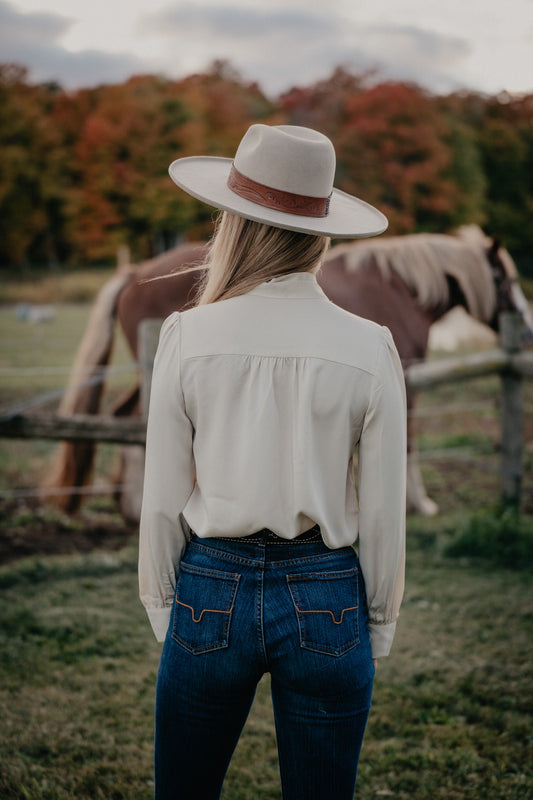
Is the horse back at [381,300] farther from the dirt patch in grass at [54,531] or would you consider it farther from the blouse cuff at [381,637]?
the blouse cuff at [381,637]

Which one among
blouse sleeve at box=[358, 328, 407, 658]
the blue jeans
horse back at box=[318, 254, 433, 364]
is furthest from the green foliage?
the blue jeans

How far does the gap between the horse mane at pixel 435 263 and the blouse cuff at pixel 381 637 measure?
12.7 feet

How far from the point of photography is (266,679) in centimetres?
291

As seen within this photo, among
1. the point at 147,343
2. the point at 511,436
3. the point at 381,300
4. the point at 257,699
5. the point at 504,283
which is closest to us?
the point at 257,699

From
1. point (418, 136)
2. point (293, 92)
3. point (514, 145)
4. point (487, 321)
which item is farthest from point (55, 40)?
point (487, 321)

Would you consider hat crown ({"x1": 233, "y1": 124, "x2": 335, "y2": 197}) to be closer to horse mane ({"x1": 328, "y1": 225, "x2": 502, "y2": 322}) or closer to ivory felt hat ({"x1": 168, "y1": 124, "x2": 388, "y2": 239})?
ivory felt hat ({"x1": 168, "y1": 124, "x2": 388, "y2": 239})

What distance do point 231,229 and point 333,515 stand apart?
0.60 metres

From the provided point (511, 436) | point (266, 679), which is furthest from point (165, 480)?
point (511, 436)

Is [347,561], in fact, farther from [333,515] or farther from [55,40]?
[55,40]

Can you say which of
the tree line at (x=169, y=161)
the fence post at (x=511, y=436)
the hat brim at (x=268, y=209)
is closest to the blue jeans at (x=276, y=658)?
the hat brim at (x=268, y=209)

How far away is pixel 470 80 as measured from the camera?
38344 mm

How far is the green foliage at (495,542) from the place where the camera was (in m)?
4.16

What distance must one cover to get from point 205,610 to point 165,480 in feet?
0.86

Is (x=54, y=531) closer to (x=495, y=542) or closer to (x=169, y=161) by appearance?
(x=495, y=542)
